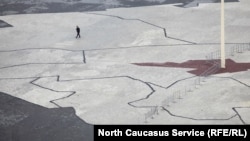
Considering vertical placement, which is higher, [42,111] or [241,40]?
[241,40]

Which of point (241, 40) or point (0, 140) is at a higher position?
point (241, 40)

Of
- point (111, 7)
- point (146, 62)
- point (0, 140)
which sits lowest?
point (0, 140)

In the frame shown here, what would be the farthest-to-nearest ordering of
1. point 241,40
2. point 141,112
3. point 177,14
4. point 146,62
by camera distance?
point 177,14, point 241,40, point 146,62, point 141,112

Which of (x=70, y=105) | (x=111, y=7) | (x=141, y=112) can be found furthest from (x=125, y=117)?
(x=111, y=7)

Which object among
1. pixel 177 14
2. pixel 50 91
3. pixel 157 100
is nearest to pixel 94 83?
pixel 50 91

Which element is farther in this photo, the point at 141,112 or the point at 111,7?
the point at 111,7

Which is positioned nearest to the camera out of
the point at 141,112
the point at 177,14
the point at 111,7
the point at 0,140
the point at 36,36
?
the point at 0,140

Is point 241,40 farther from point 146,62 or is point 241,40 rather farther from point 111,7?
point 111,7

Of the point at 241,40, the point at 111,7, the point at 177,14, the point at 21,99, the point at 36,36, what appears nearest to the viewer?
the point at 21,99

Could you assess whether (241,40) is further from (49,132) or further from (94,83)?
(49,132)
